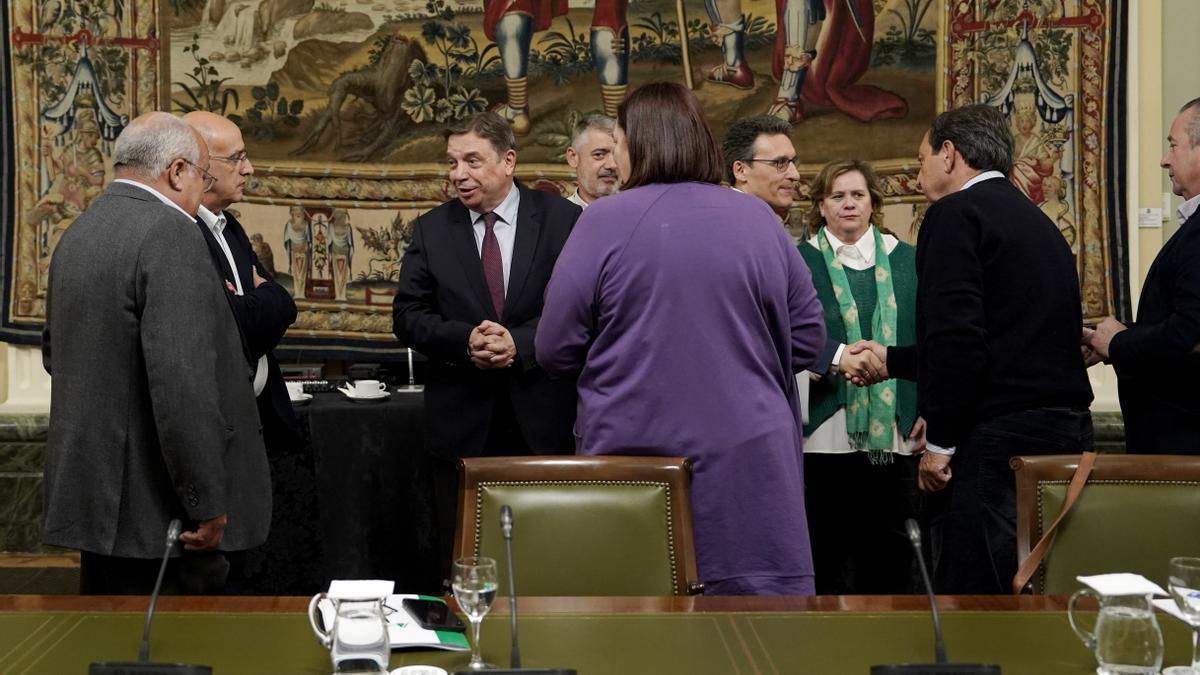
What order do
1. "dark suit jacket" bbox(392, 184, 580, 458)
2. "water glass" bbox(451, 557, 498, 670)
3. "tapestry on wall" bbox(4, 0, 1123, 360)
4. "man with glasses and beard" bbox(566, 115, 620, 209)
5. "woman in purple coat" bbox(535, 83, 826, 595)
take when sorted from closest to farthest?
"water glass" bbox(451, 557, 498, 670) < "woman in purple coat" bbox(535, 83, 826, 595) < "dark suit jacket" bbox(392, 184, 580, 458) < "man with glasses and beard" bbox(566, 115, 620, 209) < "tapestry on wall" bbox(4, 0, 1123, 360)

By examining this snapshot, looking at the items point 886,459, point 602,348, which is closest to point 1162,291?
point 886,459

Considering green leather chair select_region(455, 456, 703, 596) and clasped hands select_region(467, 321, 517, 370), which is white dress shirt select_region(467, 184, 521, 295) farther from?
green leather chair select_region(455, 456, 703, 596)

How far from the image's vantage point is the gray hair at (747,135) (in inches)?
162

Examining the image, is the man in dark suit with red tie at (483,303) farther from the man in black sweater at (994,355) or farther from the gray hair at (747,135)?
the man in black sweater at (994,355)

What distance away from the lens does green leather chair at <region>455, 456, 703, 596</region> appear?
2574mm

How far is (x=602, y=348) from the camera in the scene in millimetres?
2846

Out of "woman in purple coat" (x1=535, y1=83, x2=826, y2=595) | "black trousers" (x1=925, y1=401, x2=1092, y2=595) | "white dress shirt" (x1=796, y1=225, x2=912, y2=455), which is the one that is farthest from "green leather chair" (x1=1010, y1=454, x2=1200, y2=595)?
"white dress shirt" (x1=796, y1=225, x2=912, y2=455)

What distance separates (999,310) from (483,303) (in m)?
1.53

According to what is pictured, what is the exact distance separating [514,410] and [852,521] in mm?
1220

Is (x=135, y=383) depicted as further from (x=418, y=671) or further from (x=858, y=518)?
(x=858, y=518)

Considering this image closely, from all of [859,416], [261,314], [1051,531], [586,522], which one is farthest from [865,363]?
[261,314]

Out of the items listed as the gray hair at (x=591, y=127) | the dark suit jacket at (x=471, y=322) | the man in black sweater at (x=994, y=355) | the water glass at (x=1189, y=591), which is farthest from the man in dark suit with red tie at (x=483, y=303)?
the water glass at (x=1189, y=591)

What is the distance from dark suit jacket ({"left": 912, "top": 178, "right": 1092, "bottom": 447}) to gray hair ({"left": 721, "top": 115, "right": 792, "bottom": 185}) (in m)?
0.92

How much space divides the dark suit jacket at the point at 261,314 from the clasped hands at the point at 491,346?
52 cm
